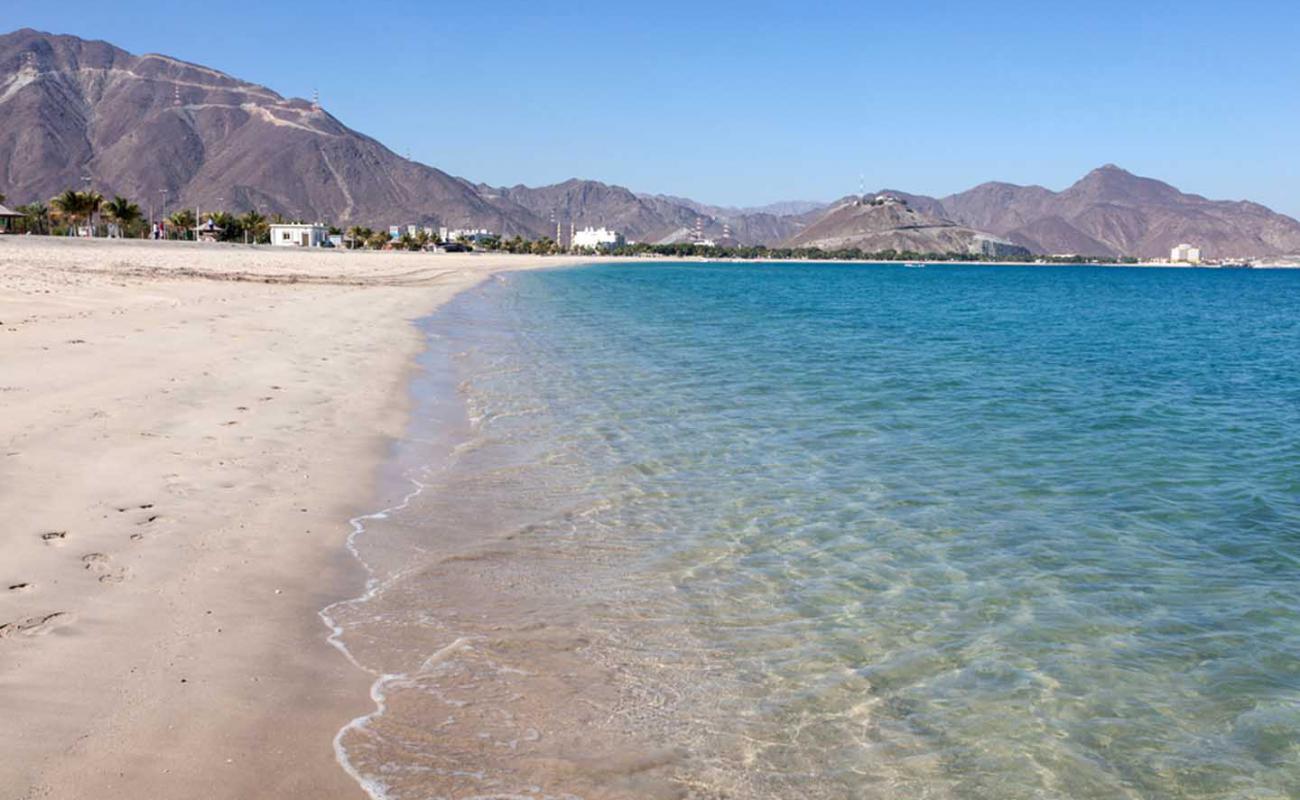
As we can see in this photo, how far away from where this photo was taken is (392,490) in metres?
9.73

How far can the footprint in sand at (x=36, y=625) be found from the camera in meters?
5.29

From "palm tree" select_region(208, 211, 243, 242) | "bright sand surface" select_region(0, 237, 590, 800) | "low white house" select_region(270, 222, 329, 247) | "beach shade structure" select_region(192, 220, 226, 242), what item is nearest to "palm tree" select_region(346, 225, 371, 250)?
"low white house" select_region(270, 222, 329, 247)

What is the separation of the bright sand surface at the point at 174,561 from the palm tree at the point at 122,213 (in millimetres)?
91737

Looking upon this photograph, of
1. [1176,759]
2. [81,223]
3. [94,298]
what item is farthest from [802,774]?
[81,223]

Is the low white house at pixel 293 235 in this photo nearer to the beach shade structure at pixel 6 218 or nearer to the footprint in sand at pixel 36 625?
the beach shade structure at pixel 6 218

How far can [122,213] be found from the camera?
320 feet

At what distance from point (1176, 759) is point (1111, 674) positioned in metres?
0.99

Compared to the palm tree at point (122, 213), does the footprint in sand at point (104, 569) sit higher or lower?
lower

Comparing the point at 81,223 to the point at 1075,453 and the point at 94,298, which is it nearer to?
the point at 94,298

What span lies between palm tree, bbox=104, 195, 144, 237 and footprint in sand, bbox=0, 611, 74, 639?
341ft

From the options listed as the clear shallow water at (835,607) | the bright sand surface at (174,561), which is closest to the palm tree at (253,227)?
the bright sand surface at (174,561)

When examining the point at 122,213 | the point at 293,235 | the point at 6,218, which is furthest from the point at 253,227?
the point at 6,218

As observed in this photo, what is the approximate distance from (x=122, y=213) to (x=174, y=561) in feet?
344

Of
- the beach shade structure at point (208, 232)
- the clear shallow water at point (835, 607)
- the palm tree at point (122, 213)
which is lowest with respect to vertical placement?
the clear shallow water at point (835, 607)
